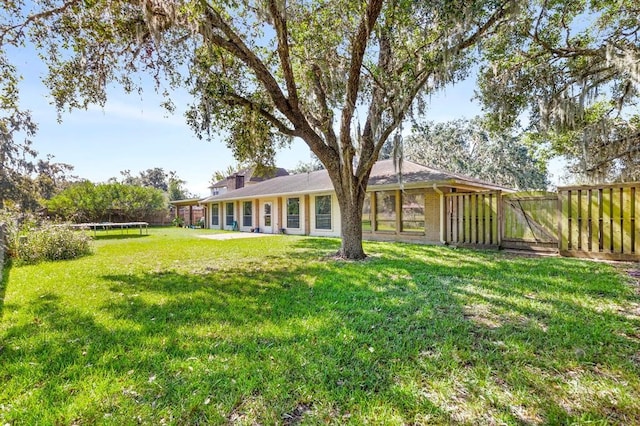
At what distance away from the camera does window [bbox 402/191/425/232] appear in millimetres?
11242

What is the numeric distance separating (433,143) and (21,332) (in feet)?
104

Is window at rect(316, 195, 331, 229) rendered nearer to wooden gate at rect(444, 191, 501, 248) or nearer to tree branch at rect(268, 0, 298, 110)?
wooden gate at rect(444, 191, 501, 248)

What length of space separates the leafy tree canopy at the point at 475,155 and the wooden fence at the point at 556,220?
64.3 feet

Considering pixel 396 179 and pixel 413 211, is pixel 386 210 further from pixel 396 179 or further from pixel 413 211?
pixel 396 179

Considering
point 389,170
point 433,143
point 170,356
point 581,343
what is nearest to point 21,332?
point 170,356

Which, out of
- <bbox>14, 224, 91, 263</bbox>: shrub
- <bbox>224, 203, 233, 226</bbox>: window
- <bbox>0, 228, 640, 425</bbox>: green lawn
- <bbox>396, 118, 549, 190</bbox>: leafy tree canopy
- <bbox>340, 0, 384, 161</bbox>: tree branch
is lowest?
<bbox>0, 228, 640, 425</bbox>: green lawn

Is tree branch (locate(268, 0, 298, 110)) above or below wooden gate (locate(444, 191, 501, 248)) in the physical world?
above

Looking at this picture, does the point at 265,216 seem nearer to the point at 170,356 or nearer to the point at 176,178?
the point at 170,356

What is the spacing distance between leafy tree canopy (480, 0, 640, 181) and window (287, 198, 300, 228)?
9397mm

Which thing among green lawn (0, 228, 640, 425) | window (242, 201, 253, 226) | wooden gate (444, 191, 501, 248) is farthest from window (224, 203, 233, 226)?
green lawn (0, 228, 640, 425)

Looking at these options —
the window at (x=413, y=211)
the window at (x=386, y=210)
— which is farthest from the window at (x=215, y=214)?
the window at (x=413, y=211)

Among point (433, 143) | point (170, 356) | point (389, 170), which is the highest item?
point (433, 143)

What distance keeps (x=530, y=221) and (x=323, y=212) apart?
8208 millimetres

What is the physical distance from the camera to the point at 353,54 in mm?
6441
